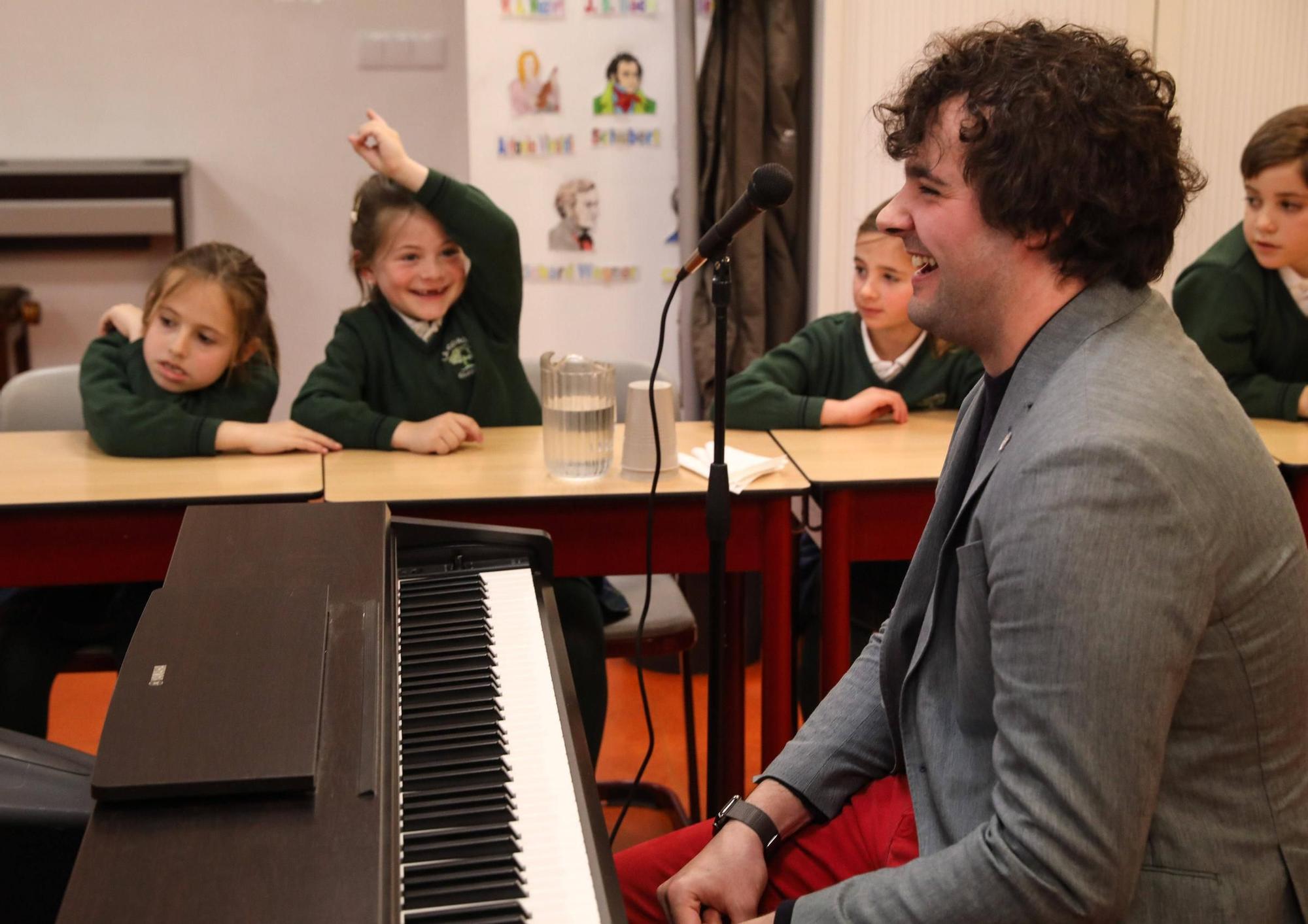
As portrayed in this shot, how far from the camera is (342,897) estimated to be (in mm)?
781

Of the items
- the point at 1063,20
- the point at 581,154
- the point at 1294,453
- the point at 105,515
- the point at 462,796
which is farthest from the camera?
the point at 581,154

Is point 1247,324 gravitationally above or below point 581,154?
below

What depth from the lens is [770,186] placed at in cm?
136

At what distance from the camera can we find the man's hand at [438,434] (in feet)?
7.30

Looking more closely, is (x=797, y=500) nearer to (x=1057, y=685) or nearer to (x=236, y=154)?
(x=1057, y=685)

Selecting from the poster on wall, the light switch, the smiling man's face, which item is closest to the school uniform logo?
the poster on wall

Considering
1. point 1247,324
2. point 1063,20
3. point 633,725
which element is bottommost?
point 633,725

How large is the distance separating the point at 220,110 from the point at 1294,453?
350 cm

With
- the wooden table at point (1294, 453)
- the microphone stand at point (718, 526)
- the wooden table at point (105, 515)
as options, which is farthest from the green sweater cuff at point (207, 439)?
the wooden table at point (1294, 453)

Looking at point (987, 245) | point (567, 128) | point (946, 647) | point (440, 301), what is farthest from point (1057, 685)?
point (567, 128)

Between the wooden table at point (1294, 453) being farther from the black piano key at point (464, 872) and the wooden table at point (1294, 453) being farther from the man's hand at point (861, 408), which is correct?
the black piano key at point (464, 872)

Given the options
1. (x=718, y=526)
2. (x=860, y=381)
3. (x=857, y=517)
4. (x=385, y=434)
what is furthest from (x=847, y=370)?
(x=718, y=526)

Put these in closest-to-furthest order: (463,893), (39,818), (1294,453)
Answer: (463,893) → (39,818) → (1294,453)

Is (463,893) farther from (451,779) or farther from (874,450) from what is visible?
(874,450)
